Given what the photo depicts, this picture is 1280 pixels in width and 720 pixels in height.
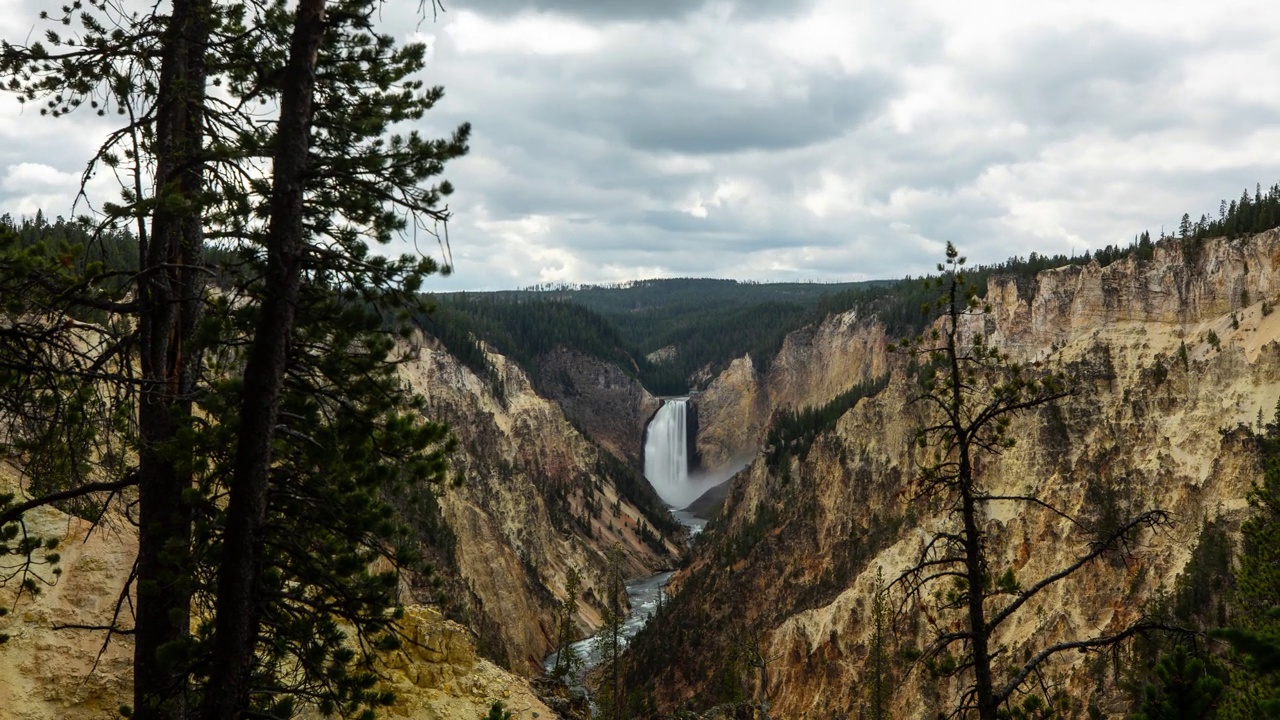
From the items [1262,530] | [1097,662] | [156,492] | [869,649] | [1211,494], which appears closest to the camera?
[156,492]

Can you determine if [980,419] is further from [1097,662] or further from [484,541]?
[484,541]

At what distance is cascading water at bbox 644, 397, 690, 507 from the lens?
433 ft

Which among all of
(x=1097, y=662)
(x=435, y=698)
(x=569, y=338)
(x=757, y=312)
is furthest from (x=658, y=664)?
(x=757, y=312)

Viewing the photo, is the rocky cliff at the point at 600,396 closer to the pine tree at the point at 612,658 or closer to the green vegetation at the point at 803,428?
the pine tree at the point at 612,658

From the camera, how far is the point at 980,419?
8.62m

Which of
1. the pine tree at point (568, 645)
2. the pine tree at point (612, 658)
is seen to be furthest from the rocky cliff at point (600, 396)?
the pine tree at point (568, 645)

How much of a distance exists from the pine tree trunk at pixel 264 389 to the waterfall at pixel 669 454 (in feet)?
406

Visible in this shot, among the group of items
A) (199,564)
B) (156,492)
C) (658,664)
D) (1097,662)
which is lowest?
(658,664)

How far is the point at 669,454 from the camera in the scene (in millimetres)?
134500

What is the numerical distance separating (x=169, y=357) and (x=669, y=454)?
128m

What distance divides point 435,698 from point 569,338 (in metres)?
128

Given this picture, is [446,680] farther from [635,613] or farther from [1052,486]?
[635,613]

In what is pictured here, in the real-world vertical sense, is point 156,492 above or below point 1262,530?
above

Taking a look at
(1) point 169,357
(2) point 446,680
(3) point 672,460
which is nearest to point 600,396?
(3) point 672,460
